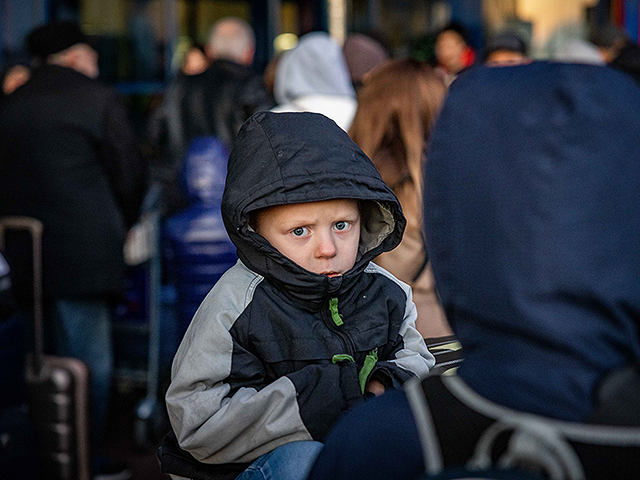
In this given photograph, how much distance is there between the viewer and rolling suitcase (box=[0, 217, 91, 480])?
127 inches

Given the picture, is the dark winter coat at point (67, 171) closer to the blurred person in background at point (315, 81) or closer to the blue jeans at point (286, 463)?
the blurred person in background at point (315, 81)

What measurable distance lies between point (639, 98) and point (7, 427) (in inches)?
107

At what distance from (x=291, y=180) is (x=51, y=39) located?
2653 millimetres

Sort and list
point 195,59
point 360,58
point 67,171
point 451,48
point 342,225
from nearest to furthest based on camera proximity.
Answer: point 342,225, point 67,171, point 360,58, point 195,59, point 451,48

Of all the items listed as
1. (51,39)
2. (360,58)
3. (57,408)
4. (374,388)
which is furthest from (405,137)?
(360,58)

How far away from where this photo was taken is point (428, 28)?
9.57 metres

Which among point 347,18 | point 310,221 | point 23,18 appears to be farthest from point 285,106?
point 347,18

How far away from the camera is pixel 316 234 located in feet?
6.06

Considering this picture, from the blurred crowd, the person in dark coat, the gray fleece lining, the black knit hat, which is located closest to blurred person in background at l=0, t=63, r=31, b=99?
the blurred crowd

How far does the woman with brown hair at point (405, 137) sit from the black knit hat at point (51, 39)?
5.57 ft

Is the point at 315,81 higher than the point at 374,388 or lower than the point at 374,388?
higher

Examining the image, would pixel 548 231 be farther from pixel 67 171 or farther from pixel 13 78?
pixel 13 78

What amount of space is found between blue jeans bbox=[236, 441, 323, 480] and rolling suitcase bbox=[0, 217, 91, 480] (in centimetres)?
188

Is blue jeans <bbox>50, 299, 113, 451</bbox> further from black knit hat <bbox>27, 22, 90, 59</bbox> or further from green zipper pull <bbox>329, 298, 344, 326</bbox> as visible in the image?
green zipper pull <bbox>329, 298, 344, 326</bbox>
